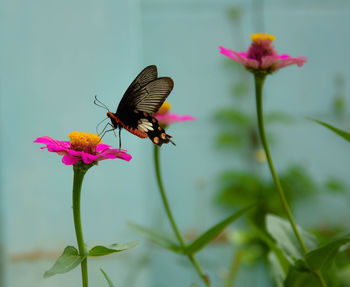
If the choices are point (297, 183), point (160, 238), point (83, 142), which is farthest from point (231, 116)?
point (83, 142)

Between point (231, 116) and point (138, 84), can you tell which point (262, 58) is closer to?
point (138, 84)

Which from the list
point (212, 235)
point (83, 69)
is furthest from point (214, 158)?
point (212, 235)

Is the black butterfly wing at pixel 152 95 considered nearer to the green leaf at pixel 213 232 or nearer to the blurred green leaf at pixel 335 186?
the green leaf at pixel 213 232

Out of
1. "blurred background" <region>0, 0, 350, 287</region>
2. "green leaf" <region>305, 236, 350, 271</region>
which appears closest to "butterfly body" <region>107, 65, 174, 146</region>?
"green leaf" <region>305, 236, 350, 271</region>

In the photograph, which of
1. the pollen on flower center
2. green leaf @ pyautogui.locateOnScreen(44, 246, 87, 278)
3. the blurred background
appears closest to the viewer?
green leaf @ pyautogui.locateOnScreen(44, 246, 87, 278)

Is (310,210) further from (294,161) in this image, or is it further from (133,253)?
(133,253)

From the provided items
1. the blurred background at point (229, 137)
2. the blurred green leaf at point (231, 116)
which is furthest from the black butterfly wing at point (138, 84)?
the blurred green leaf at point (231, 116)

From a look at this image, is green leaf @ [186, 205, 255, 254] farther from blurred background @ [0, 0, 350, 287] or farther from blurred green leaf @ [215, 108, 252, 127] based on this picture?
blurred green leaf @ [215, 108, 252, 127]
